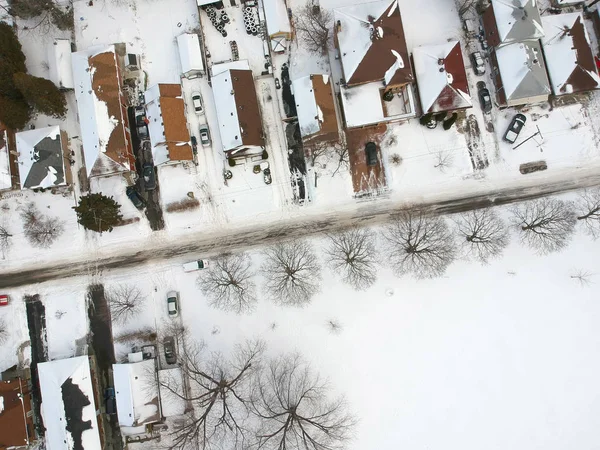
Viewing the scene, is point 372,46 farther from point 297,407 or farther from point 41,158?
point 297,407

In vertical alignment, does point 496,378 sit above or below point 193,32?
below

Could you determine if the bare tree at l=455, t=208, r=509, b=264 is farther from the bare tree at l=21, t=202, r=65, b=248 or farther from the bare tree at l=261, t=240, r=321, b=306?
the bare tree at l=21, t=202, r=65, b=248

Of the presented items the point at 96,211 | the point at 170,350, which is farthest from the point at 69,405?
the point at 96,211

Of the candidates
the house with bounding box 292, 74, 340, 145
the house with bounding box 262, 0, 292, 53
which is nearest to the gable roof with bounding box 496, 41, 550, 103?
the house with bounding box 292, 74, 340, 145

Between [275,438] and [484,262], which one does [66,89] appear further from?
[484,262]

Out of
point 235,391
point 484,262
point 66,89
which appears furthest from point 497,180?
point 66,89

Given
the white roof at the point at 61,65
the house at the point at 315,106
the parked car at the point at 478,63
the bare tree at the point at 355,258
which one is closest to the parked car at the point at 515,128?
the parked car at the point at 478,63

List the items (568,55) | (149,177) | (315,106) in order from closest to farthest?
1. (315,106)
2. (568,55)
3. (149,177)
